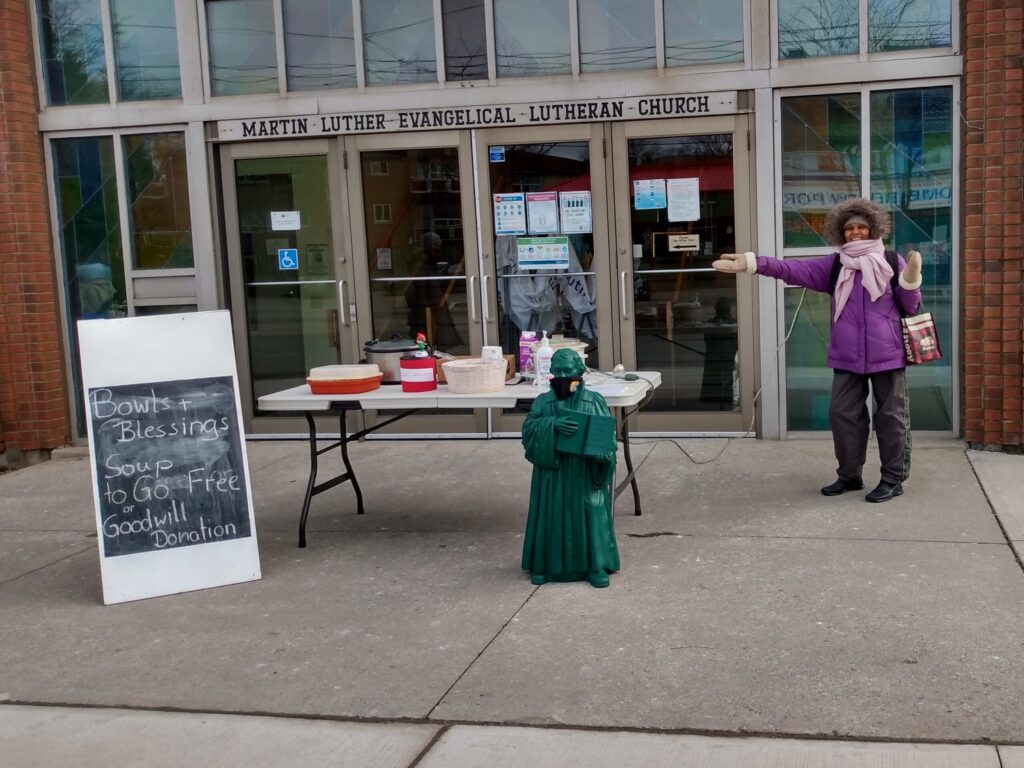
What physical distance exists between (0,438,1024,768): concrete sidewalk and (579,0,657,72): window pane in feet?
10.8

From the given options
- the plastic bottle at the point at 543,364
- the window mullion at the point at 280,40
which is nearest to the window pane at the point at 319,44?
the window mullion at the point at 280,40

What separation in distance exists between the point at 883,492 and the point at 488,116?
406 centimetres

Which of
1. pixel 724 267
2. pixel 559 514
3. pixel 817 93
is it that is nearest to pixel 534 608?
pixel 559 514

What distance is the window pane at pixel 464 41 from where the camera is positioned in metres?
8.76

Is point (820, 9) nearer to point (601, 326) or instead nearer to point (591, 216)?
point (591, 216)

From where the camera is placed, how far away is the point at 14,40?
9031mm

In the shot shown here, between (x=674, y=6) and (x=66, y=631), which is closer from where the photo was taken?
(x=66, y=631)

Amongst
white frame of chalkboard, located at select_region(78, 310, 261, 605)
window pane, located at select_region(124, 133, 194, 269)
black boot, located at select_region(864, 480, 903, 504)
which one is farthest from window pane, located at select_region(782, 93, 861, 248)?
window pane, located at select_region(124, 133, 194, 269)

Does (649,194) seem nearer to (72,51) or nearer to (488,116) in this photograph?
(488,116)

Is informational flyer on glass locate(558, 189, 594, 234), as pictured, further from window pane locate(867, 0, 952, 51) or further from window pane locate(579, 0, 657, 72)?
window pane locate(867, 0, 952, 51)

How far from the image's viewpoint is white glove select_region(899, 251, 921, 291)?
6.37 meters

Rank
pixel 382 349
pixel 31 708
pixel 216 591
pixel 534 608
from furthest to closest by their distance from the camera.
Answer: pixel 382 349
pixel 216 591
pixel 534 608
pixel 31 708

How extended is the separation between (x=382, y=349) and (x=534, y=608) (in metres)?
2.04

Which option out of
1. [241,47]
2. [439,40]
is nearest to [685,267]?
[439,40]
